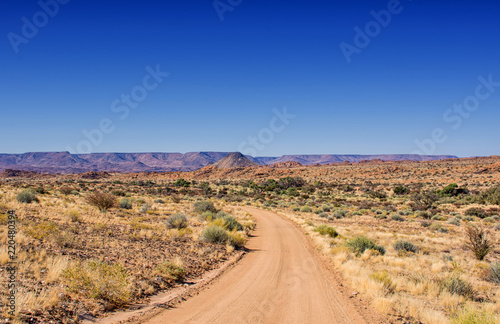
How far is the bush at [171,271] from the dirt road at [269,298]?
3.90ft

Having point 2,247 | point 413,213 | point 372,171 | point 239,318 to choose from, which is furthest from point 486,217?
point 372,171

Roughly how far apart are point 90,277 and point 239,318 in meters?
3.77

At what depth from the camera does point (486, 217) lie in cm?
2789

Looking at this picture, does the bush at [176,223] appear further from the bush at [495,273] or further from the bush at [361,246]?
the bush at [495,273]

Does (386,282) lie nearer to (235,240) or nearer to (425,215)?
(235,240)

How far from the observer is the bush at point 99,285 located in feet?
22.3

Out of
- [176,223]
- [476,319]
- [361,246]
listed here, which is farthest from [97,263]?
[361,246]

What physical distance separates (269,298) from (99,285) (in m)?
4.35

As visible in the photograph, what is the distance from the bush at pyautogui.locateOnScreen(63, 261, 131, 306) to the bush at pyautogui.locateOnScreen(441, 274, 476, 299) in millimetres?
9171

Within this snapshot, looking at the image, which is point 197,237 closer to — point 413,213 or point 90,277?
point 90,277

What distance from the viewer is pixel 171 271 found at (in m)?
9.16

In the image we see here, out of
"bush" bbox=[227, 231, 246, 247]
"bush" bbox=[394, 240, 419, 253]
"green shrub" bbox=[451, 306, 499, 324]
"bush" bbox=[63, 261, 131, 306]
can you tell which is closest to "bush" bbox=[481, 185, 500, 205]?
"bush" bbox=[394, 240, 419, 253]

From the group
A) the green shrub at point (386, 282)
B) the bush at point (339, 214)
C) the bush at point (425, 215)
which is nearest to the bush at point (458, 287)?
the green shrub at point (386, 282)

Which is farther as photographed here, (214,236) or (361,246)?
(214,236)
